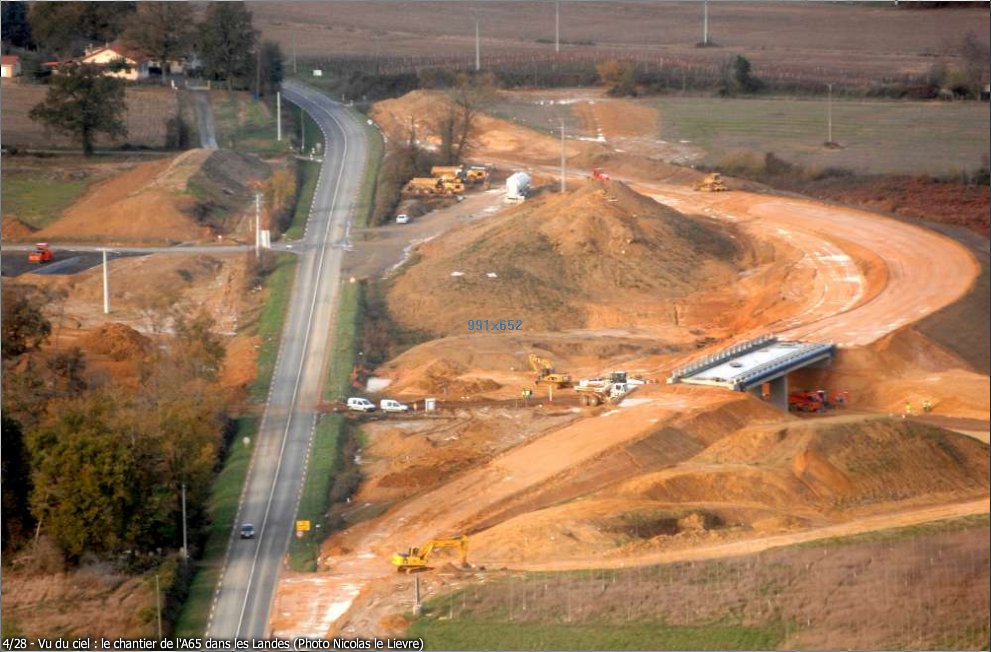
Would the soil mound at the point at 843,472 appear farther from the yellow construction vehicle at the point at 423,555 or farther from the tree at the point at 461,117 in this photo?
the tree at the point at 461,117

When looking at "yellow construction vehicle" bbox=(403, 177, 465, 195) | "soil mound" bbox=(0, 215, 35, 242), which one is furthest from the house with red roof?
"yellow construction vehicle" bbox=(403, 177, 465, 195)

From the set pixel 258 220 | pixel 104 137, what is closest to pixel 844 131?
pixel 258 220

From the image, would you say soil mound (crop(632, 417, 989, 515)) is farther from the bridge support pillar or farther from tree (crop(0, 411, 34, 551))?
tree (crop(0, 411, 34, 551))

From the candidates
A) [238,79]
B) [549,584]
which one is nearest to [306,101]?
[238,79]

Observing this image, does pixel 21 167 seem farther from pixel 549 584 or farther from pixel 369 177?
pixel 549 584

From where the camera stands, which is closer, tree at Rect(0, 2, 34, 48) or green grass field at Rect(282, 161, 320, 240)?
green grass field at Rect(282, 161, 320, 240)
